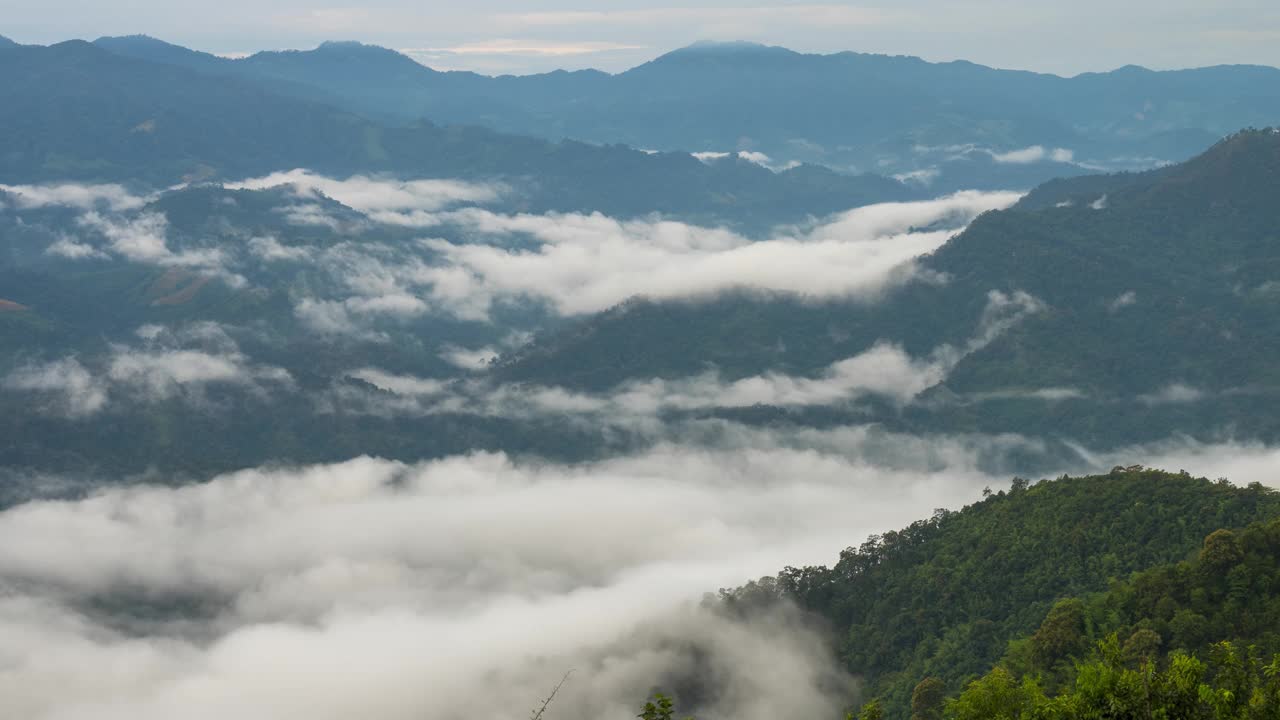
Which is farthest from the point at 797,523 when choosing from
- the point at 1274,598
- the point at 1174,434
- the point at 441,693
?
the point at 1274,598

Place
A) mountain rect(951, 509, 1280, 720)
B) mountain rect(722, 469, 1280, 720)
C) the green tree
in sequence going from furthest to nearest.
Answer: mountain rect(722, 469, 1280, 720) < the green tree < mountain rect(951, 509, 1280, 720)

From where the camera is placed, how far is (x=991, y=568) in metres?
94.8

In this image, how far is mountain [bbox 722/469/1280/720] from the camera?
281 feet

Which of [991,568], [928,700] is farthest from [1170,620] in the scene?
[991,568]

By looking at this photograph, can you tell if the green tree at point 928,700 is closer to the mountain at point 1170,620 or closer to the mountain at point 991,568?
the mountain at point 991,568

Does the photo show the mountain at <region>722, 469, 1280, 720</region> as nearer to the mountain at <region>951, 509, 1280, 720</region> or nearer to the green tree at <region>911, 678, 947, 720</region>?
the mountain at <region>951, 509, 1280, 720</region>

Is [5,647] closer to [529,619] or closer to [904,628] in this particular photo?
[529,619]

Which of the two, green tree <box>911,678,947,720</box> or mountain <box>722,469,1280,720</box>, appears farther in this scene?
mountain <box>722,469,1280,720</box>

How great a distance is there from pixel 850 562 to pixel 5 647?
90.7 metres

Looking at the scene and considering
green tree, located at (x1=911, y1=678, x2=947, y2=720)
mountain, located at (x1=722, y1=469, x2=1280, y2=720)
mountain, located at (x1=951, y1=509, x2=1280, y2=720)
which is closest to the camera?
mountain, located at (x1=951, y1=509, x2=1280, y2=720)

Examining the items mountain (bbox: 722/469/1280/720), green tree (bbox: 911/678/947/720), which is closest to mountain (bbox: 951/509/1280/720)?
mountain (bbox: 722/469/1280/720)

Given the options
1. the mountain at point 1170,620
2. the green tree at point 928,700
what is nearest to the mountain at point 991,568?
the mountain at point 1170,620

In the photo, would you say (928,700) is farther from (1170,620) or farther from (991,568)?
(991,568)

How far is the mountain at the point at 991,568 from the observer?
3374 inches
